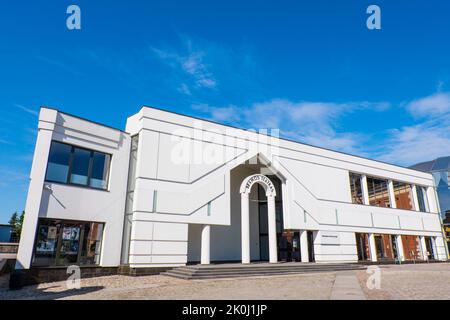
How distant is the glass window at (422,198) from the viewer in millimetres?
28031

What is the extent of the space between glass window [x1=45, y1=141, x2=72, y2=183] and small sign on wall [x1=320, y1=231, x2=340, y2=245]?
52.9 ft

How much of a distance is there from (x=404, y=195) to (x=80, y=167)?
28.1m

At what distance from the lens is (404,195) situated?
2847 centimetres

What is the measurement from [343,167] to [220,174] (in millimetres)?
11091

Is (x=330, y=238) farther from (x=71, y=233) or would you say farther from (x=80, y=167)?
(x=80, y=167)

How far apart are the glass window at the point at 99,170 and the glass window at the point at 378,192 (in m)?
21.0

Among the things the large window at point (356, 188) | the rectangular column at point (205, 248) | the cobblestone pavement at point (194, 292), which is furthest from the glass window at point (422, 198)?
the rectangular column at point (205, 248)

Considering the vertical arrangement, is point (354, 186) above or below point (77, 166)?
above

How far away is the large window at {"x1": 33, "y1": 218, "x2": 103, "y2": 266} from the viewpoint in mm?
12828

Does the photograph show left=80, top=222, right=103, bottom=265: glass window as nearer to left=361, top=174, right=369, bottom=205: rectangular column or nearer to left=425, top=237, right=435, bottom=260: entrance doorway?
left=361, top=174, right=369, bottom=205: rectangular column

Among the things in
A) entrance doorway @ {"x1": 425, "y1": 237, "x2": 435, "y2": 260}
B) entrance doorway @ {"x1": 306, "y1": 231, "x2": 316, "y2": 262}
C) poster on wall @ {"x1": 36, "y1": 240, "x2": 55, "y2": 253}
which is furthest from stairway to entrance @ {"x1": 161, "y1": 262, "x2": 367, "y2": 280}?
entrance doorway @ {"x1": 425, "y1": 237, "x2": 435, "y2": 260}

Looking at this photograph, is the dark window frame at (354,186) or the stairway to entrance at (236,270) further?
the dark window frame at (354,186)

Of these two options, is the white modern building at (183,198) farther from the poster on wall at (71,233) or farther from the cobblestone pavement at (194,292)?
the cobblestone pavement at (194,292)

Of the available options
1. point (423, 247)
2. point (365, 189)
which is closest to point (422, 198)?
point (423, 247)
